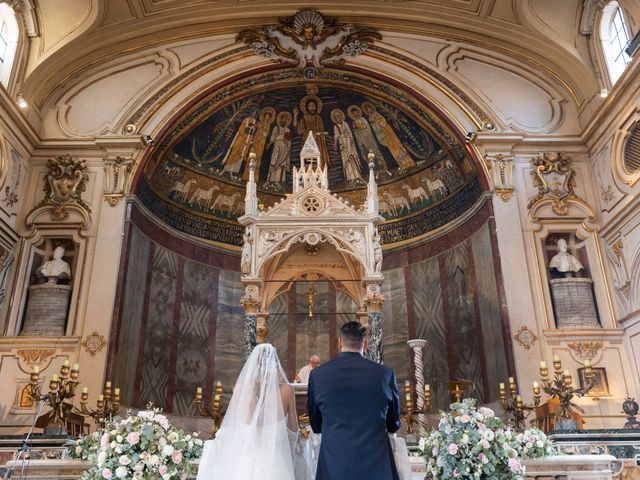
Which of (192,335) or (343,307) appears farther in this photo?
(343,307)

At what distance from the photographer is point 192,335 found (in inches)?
618

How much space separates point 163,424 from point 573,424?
633cm

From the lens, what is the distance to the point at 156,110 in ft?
49.4

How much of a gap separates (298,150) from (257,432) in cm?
1362

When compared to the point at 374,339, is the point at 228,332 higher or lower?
higher

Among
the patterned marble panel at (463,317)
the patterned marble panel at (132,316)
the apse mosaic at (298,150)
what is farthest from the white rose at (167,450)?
the apse mosaic at (298,150)

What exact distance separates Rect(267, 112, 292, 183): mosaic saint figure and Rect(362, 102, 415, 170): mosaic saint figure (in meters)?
2.31

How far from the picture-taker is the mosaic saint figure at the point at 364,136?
17.1m

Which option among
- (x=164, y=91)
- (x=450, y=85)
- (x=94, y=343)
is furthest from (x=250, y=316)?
(x=450, y=85)

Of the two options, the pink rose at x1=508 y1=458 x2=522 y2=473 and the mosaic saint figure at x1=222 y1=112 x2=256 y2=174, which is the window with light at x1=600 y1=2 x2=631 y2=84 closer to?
the mosaic saint figure at x1=222 y1=112 x2=256 y2=174

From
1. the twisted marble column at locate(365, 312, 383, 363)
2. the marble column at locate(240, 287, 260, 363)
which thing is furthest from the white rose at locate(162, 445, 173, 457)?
the twisted marble column at locate(365, 312, 383, 363)

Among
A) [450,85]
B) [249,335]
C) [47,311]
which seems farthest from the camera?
[450,85]

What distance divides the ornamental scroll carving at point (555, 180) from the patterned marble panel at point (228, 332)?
8220 millimetres

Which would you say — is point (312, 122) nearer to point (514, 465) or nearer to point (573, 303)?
point (573, 303)
